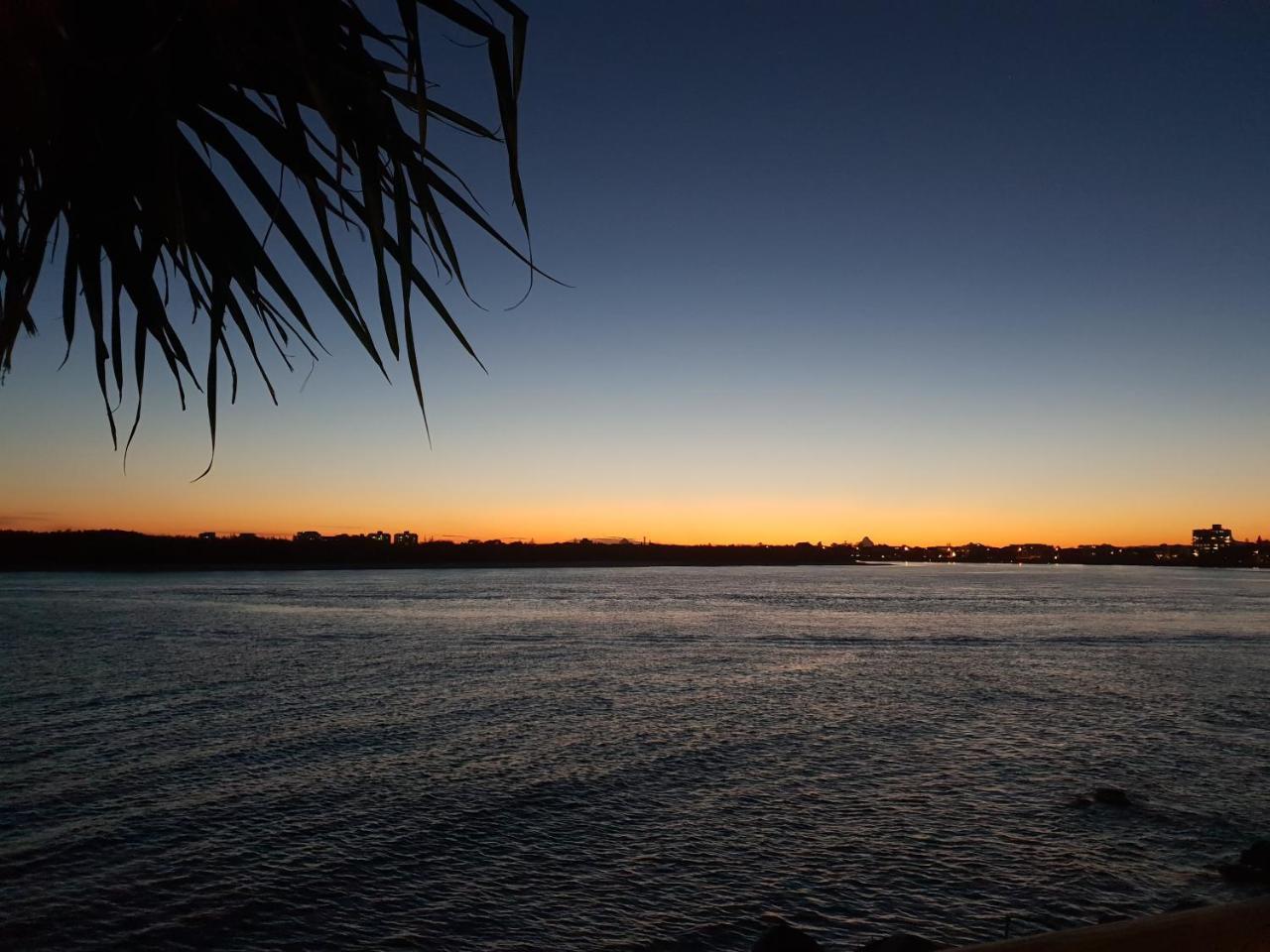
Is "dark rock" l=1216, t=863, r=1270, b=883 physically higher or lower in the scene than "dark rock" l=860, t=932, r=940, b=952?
lower

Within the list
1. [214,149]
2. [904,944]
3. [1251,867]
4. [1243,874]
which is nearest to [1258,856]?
[1251,867]

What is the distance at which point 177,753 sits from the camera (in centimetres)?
2016

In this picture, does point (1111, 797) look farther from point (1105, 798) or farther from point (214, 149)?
point (214, 149)

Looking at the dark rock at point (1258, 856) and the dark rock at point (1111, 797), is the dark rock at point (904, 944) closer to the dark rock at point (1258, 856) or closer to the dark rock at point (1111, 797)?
the dark rock at point (1258, 856)

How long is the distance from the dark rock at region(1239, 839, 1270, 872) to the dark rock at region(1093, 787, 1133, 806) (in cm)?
339

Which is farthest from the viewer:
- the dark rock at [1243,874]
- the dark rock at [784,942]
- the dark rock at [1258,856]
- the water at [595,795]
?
the dark rock at [1258,856]

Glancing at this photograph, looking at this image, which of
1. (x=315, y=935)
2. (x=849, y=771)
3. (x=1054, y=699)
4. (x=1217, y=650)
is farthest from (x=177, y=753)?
(x=1217, y=650)

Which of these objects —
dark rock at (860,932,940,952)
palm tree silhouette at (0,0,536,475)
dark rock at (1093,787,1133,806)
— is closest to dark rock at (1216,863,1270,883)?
dark rock at (1093,787,1133,806)

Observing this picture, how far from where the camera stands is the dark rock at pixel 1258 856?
1310 cm

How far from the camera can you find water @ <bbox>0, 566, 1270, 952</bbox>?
11711 mm

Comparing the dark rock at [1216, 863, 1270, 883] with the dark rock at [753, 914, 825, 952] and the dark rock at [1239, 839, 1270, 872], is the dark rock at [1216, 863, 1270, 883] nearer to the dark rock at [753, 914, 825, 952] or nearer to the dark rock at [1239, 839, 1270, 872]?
the dark rock at [1239, 839, 1270, 872]

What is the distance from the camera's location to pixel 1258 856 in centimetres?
1327

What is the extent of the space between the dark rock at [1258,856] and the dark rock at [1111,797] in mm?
3389

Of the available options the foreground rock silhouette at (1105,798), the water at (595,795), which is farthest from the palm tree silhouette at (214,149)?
the foreground rock silhouette at (1105,798)
